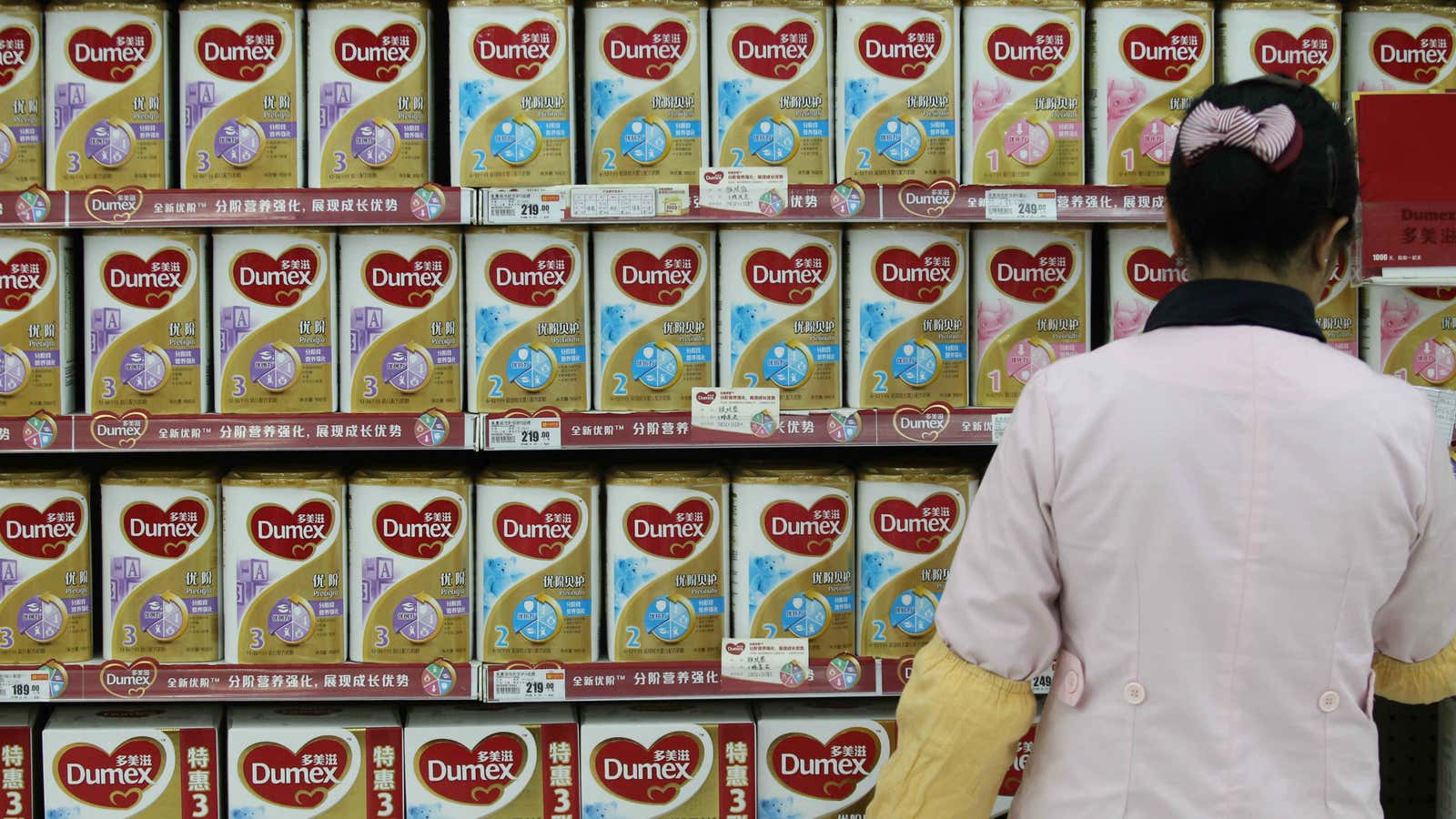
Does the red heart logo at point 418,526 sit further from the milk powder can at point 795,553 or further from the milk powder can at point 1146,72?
the milk powder can at point 1146,72

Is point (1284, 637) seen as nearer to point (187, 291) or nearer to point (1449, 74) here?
point (1449, 74)

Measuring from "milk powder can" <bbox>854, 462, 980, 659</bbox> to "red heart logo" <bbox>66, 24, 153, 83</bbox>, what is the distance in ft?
4.35

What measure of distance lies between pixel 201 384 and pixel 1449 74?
2.07 m

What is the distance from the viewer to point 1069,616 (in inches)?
49.1

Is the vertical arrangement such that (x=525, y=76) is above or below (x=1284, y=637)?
above

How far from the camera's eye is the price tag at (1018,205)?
1915mm

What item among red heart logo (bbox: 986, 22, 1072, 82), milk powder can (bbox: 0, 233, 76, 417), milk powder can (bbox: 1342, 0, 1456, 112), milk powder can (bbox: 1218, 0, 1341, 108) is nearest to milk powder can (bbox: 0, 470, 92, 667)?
milk powder can (bbox: 0, 233, 76, 417)

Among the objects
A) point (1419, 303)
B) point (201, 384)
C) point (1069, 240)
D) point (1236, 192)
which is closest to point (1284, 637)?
point (1236, 192)

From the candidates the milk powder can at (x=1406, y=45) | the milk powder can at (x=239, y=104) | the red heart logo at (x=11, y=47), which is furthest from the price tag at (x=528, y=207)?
the milk powder can at (x=1406, y=45)

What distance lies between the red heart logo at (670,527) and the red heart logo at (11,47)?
3.94 ft

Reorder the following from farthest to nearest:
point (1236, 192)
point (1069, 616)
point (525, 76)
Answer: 1. point (525, 76)
2. point (1069, 616)
3. point (1236, 192)

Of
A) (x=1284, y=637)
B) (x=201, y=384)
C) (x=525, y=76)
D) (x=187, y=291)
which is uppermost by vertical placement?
(x=525, y=76)

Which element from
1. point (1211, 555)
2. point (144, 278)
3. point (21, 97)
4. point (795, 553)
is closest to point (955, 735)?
point (1211, 555)

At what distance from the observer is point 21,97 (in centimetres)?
197
